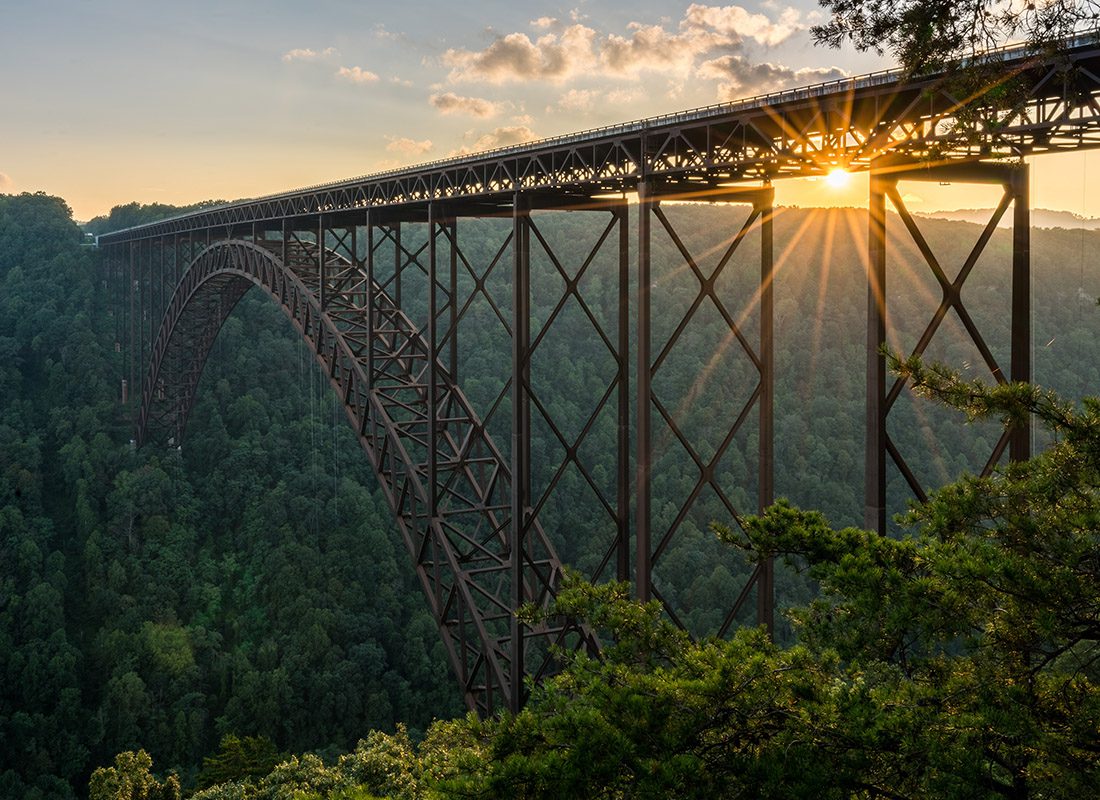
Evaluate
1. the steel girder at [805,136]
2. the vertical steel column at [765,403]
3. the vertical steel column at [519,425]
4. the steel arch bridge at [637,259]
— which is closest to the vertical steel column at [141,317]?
the steel arch bridge at [637,259]

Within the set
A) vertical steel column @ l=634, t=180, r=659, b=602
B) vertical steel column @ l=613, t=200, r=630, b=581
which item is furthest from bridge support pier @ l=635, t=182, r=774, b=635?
vertical steel column @ l=613, t=200, r=630, b=581

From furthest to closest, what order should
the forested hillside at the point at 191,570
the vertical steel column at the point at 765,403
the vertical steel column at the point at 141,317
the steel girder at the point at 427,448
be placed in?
the vertical steel column at the point at 141,317
the forested hillside at the point at 191,570
the steel girder at the point at 427,448
the vertical steel column at the point at 765,403

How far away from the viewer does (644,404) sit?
12281 mm

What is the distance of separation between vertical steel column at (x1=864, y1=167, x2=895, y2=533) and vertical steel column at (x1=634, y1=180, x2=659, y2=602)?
328 centimetres

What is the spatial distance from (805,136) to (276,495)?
132 ft

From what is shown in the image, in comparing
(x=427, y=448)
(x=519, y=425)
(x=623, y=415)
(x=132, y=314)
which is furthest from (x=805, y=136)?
(x=132, y=314)

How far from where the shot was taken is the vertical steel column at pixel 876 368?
9102 mm

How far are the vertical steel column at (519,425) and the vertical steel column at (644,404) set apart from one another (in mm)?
2991

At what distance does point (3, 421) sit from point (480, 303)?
99.6 feet

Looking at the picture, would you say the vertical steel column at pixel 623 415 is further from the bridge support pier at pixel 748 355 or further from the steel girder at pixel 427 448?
the steel girder at pixel 427 448

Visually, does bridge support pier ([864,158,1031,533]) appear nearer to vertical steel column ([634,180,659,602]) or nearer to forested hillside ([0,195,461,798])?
vertical steel column ([634,180,659,602])

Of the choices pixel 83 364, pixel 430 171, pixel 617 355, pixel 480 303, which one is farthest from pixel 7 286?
pixel 617 355

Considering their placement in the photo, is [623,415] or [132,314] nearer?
[623,415]

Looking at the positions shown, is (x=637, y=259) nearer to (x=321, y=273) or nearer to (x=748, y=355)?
(x=748, y=355)
